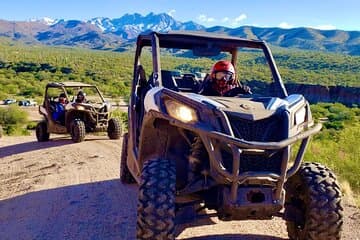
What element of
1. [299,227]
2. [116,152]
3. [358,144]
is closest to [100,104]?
[116,152]

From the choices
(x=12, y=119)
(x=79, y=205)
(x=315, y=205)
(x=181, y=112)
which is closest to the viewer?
(x=181, y=112)

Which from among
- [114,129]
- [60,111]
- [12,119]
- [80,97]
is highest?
[80,97]

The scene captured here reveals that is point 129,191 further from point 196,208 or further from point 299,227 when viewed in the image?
point 299,227

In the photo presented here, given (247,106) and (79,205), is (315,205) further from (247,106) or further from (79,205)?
(79,205)

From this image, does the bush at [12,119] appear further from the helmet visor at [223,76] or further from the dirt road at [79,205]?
the helmet visor at [223,76]

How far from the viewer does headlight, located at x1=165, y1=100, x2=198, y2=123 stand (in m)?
4.83

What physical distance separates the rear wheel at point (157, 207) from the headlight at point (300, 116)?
123 cm

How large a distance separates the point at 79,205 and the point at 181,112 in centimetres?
336

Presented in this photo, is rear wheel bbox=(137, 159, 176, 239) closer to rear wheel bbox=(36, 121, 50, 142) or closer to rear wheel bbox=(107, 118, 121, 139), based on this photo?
rear wheel bbox=(107, 118, 121, 139)

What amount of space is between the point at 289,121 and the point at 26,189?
5.98 metres

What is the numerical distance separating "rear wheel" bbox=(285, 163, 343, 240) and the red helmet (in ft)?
4.10

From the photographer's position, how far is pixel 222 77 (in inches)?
239

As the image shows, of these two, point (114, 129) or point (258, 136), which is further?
point (114, 129)

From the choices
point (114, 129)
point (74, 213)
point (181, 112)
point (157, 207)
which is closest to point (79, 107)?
point (114, 129)
